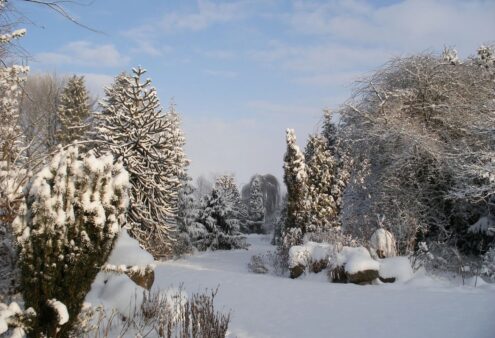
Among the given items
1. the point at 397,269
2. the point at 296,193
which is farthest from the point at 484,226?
the point at 296,193

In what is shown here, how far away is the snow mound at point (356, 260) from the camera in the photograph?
35.1 feet

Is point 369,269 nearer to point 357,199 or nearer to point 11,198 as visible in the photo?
point 357,199

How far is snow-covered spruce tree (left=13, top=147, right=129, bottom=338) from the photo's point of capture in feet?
12.9

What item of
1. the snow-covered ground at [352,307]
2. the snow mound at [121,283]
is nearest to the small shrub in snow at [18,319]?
the snow mound at [121,283]

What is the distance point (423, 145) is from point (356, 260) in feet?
15.8

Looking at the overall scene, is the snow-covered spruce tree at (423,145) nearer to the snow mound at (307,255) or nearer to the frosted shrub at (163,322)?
the snow mound at (307,255)

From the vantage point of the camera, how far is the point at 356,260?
10.8 metres

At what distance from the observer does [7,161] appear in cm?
490

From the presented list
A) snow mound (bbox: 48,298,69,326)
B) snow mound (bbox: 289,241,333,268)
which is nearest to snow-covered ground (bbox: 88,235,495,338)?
snow mound (bbox: 289,241,333,268)

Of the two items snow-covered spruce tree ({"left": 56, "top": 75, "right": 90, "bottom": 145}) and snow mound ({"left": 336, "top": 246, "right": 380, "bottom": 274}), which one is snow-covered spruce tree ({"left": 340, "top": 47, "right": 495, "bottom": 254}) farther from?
snow-covered spruce tree ({"left": 56, "top": 75, "right": 90, "bottom": 145})

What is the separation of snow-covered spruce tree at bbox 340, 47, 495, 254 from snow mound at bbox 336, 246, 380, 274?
1.91 metres

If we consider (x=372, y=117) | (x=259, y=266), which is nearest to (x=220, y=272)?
(x=259, y=266)

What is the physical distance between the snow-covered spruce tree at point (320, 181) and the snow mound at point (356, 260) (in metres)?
6.90

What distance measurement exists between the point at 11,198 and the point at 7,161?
1.45 feet
